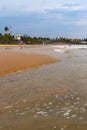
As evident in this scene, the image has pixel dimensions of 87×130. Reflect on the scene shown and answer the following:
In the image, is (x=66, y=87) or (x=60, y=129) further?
(x=66, y=87)

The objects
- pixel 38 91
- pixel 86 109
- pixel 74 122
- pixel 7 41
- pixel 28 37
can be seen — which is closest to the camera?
pixel 74 122

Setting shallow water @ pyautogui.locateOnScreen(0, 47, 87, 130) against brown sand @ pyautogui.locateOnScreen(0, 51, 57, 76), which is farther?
brown sand @ pyautogui.locateOnScreen(0, 51, 57, 76)

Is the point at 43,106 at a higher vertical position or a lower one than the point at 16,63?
higher

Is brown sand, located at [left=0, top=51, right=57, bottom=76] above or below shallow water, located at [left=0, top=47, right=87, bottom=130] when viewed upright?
below

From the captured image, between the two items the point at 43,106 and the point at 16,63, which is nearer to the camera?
the point at 43,106

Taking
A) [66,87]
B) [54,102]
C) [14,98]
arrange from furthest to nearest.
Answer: [66,87] < [14,98] < [54,102]

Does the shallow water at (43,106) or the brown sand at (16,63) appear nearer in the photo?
the shallow water at (43,106)

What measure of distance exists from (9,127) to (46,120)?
32.1 inches

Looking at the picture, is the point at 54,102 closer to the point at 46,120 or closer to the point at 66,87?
the point at 46,120

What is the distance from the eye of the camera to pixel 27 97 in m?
8.76

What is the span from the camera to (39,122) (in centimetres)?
614

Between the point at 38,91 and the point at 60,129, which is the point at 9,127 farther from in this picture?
the point at 38,91

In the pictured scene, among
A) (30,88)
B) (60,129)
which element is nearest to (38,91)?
(30,88)

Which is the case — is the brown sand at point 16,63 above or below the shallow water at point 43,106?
below
